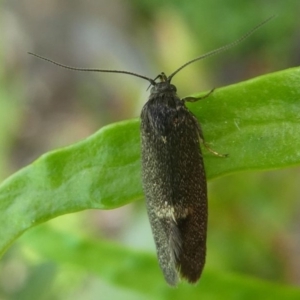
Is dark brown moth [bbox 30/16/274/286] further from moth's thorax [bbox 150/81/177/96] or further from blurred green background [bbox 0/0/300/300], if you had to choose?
blurred green background [bbox 0/0/300/300]

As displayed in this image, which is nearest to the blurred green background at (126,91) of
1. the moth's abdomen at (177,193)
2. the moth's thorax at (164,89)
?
the moth's abdomen at (177,193)

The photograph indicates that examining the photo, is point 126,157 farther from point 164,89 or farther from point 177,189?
point 164,89

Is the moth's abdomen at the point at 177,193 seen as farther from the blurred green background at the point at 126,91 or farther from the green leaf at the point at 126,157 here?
Result: the blurred green background at the point at 126,91

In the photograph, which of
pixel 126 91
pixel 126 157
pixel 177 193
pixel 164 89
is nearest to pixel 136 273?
pixel 177 193

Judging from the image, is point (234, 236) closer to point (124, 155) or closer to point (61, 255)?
point (61, 255)

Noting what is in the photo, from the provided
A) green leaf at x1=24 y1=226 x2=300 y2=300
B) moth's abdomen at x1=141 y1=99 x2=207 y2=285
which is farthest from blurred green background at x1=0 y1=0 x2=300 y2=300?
moth's abdomen at x1=141 y1=99 x2=207 y2=285

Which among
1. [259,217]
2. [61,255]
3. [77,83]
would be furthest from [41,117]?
[61,255]
